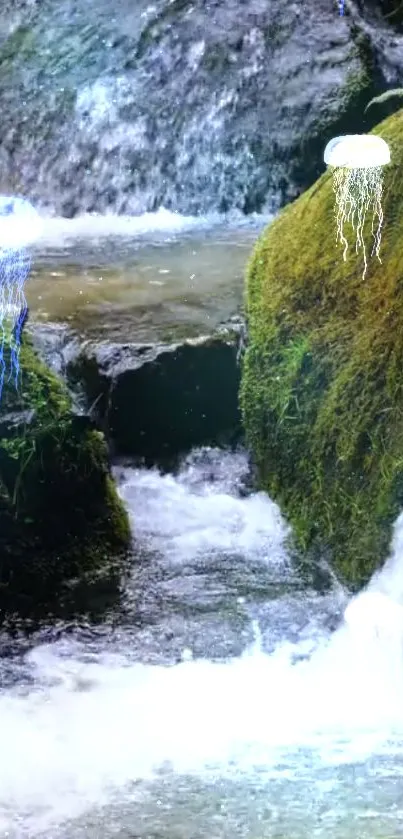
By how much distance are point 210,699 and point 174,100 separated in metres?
2.57

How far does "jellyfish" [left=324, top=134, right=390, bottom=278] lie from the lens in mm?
2744

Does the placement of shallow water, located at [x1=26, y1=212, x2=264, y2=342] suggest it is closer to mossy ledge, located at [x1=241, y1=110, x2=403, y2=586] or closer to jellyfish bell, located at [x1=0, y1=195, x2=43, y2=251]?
jellyfish bell, located at [x1=0, y1=195, x2=43, y2=251]

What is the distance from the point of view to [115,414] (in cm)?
315

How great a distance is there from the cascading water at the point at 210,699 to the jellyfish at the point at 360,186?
772mm

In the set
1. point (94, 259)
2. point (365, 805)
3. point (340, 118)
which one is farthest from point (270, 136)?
point (365, 805)

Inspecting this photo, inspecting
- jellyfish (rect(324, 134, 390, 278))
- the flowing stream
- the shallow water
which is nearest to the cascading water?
the flowing stream

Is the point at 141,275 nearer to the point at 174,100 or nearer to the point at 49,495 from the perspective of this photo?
the point at 174,100

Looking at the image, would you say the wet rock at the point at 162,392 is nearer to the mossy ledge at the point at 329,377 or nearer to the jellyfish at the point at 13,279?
the mossy ledge at the point at 329,377

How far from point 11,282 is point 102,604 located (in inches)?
40.3

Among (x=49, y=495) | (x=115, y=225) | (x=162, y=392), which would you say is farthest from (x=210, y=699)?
(x=115, y=225)

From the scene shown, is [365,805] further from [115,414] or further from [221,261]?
[221,261]

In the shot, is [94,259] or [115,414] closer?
[115,414]

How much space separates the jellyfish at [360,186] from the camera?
2744mm

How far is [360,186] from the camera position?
110 inches
